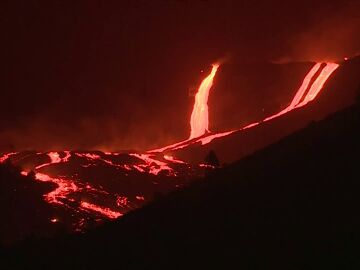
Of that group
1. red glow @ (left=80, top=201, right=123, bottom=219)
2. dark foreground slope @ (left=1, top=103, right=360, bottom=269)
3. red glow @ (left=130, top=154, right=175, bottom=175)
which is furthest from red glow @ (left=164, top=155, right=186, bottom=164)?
dark foreground slope @ (left=1, top=103, right=360, bottom=269)

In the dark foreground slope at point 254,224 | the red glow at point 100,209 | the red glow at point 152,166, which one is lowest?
the dark foreground slope at point 254,224

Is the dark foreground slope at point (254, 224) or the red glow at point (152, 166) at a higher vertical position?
the red glow at point (152, 166)

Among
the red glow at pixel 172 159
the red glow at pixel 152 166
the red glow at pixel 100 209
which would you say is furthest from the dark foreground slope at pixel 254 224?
the red glow at pixel 172 159

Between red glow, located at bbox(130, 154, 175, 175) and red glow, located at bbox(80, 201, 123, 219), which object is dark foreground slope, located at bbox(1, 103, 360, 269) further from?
red glow, located at bbox(130, 154, 175, 175)

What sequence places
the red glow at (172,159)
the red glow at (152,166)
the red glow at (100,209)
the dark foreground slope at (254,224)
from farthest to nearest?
the red glow at (172,159) → the red glow at (152,166) → the red glow at (100,209) → the dark foreground slope at (254,224)

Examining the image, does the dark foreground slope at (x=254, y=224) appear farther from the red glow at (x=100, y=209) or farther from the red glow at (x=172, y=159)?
the red glow at (x=172, y=159)

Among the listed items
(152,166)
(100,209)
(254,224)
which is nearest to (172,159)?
(152,166)

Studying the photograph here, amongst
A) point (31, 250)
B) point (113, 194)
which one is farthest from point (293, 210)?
point (113, 194)

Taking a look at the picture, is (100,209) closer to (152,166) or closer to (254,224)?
(152,166)

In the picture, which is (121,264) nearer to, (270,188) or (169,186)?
(270,188)
